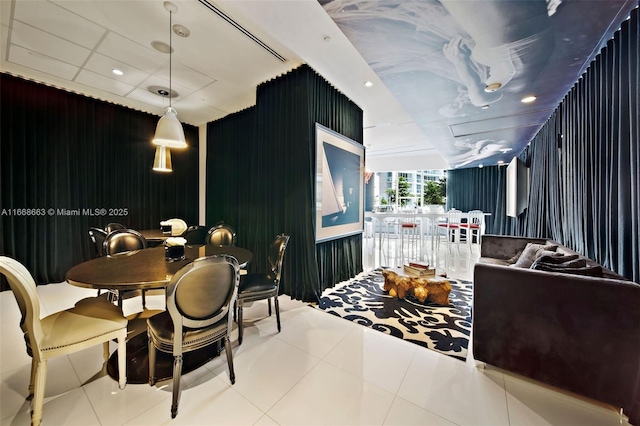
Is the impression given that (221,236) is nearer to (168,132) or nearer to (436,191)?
(168,132)

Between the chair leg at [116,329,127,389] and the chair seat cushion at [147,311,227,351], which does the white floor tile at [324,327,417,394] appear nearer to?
the chair seat cushion at [147,311,227,351]

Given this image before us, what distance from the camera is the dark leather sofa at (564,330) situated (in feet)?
4.91

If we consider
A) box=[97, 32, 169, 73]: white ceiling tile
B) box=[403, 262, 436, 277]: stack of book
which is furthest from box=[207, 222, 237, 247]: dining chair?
box=[403, 262, 436, 277]: stack of book

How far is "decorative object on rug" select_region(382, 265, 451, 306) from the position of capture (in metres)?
3.11

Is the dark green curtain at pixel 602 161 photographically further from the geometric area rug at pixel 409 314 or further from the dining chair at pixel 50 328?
the dining chair at pixel 50 328

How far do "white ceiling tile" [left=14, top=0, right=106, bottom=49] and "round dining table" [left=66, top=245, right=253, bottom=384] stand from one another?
7.84 feet

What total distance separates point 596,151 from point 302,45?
3216 mm

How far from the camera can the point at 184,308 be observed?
1.50m

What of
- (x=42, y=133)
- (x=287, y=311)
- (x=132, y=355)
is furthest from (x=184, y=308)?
(x=42, y=133)

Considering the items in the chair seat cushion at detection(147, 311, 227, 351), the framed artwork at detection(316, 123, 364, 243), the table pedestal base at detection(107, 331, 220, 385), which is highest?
the framed artwork at detection(316, 123, 364, 243)

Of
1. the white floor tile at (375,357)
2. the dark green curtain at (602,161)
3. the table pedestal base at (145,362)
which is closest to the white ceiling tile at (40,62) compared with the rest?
the table pedestal base at (145,362)

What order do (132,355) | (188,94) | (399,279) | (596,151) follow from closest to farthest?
(132,355)
(596,151)
(399,279)
(188,94)

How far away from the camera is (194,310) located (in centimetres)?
154

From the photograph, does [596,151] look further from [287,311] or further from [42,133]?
[42,133]
